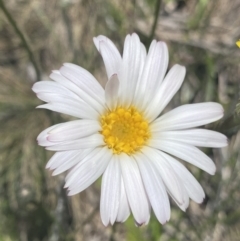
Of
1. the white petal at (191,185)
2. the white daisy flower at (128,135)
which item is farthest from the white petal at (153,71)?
the white petal at (191,185)

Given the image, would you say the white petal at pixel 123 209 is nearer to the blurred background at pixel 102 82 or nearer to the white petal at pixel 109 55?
the white petal at pixel 109 55

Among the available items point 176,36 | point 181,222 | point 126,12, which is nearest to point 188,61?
point 176,36

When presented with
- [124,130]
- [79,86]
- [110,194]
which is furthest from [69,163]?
[124,130]

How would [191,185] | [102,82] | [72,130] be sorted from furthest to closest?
[102,82] < [191,185] < [72,130]

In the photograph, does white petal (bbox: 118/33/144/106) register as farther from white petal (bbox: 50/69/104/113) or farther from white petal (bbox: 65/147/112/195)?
white petal (bbox: 65/147/112/195)

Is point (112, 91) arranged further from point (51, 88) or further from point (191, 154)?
point (191, 154)

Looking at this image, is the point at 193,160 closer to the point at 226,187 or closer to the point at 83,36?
the point at 226,187
